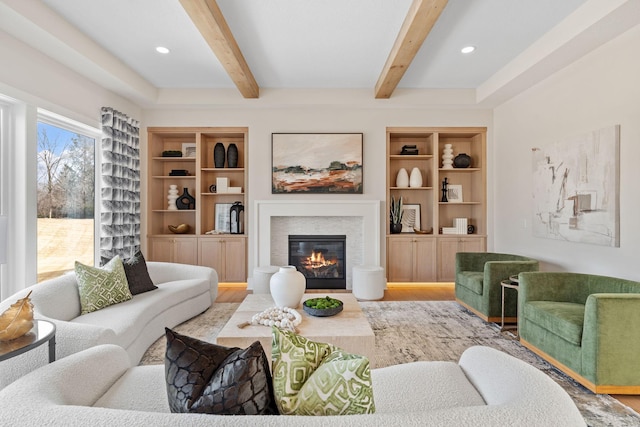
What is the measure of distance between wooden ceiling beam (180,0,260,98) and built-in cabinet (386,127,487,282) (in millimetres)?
2280

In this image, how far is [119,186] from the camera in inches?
174

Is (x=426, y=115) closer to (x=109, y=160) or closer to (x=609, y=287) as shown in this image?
(x=609, y=287)

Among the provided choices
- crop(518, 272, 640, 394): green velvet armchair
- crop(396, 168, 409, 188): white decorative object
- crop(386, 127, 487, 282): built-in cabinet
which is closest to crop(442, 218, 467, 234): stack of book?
crop(386, 127, 487, 282): built-in cabinet

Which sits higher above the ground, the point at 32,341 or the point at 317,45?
the point at 317,45

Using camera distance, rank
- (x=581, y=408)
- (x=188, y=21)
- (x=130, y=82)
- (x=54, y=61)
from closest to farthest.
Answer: (x=581, y=408), (x=188, y=21), (x=54, y=61), (x=130, y=82)

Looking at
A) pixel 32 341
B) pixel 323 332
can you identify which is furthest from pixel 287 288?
pixel 32 341

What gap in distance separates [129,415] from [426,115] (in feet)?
16.9

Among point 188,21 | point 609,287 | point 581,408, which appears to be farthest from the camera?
point 188,21

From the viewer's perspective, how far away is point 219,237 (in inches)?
204

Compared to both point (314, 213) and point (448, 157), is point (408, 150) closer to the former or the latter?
point (448, 157)

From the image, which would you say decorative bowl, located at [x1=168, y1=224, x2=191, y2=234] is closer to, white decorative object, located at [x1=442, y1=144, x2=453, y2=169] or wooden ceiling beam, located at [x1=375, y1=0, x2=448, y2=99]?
wooden ceiling beam, located at [x1=375, y1=0, x2=448, y2=99]

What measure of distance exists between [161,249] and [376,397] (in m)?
4.66

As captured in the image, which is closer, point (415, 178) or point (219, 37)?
point (219, 37)

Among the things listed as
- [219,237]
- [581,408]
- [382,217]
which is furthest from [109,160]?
[581,408]
